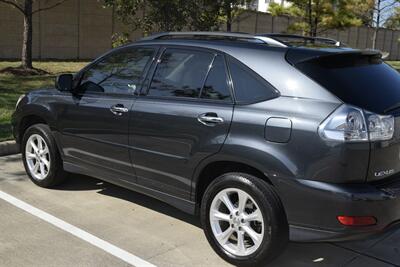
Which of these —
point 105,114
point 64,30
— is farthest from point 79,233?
→ point 64,30

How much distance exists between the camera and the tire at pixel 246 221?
11.8ft

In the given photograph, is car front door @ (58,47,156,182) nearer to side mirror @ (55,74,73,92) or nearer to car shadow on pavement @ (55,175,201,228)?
side mirror @ (55,74,73,92)

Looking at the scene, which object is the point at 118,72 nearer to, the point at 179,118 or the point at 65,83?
the point at 65,83

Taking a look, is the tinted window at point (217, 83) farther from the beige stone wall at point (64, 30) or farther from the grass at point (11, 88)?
the beige stone wall at point (64, 30)

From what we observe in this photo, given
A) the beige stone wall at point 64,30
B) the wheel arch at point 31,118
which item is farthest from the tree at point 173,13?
the wheel arch at point 31,118

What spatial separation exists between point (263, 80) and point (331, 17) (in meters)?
18.7

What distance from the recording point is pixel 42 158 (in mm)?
5543

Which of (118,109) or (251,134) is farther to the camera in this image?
(118,109)

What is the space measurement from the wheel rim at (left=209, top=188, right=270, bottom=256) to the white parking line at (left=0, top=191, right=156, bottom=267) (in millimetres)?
588

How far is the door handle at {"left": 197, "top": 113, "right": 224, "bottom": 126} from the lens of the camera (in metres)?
3.86

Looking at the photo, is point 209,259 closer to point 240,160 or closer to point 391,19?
point 240,160

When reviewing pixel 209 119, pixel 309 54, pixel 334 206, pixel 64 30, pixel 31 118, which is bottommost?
pixel 334 206

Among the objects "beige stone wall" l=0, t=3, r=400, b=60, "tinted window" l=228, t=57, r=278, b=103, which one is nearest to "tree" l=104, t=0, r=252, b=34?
"beige stone wall" l=0, t=3, r=400, b=60

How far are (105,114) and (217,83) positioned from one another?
1.23 m
